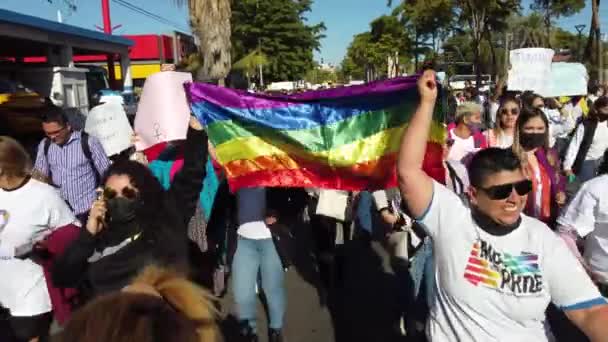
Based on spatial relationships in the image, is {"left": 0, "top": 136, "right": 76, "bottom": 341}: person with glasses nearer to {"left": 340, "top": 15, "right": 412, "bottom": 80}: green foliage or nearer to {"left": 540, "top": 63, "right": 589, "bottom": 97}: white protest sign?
{"left": 540, "top": 63, "right": 589, "bottom": 97}: white protest sign

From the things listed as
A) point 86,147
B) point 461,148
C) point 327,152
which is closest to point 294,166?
point 327,152

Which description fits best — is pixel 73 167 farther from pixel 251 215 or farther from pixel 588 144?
pixel 588 144

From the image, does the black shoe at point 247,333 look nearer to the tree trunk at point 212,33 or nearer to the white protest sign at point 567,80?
the tree trunk at point 212,33

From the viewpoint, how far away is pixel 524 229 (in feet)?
7.56

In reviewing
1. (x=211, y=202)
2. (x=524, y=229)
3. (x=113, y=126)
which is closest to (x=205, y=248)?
(x=211, y=202)

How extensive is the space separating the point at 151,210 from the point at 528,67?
20.3 feet

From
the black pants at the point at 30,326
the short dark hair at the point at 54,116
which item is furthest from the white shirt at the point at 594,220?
the short dark hair at the point at 54,116

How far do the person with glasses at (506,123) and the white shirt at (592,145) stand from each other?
1427 millimetres

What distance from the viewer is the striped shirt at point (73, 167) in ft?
17.1

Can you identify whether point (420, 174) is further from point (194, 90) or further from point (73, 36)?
point (73, 36)

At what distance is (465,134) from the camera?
18.0 ft

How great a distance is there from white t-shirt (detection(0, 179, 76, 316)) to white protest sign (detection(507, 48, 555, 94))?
5972 millimetres

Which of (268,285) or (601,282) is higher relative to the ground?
(601,282)

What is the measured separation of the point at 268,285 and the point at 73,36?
17926mm
